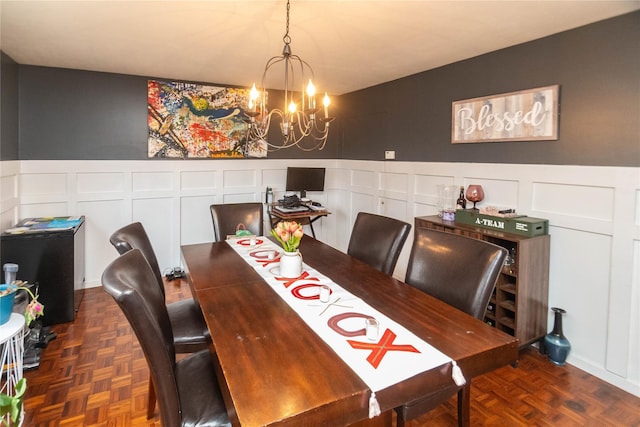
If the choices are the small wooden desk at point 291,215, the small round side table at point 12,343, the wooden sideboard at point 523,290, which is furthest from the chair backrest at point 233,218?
the wooden sideboard at point 523,290

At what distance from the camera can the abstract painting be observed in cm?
406

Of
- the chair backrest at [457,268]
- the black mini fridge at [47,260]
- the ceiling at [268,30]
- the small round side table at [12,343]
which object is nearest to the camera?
the chair backrest at [457,268]

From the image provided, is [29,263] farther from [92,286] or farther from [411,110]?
[411,110]

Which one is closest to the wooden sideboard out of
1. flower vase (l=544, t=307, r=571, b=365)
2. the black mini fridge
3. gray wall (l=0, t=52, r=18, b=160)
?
flower vase (l=544, t=307, r=571, b=365)

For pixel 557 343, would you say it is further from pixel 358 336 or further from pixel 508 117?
pixel 358 336

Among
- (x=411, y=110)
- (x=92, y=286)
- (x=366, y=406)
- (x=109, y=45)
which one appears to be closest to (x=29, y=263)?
(x=92, y=286)

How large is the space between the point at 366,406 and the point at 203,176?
3806 mm

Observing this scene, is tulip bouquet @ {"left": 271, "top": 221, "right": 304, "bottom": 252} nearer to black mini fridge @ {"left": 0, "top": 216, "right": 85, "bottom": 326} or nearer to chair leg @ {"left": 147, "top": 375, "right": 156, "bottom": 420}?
A: chair leg @ {"left": 147, "top": 375, "right": 156, "bottom": 420}

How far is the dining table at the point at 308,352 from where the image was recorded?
0.97 m

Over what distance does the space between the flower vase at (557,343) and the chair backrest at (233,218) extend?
2356mm

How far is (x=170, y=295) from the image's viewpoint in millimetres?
3670

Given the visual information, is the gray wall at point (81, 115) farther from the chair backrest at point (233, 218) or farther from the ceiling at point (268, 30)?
the chair backrest at point (233, 218)

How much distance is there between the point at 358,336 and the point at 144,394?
161 centimetres

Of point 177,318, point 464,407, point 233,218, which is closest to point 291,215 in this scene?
point 233,218
